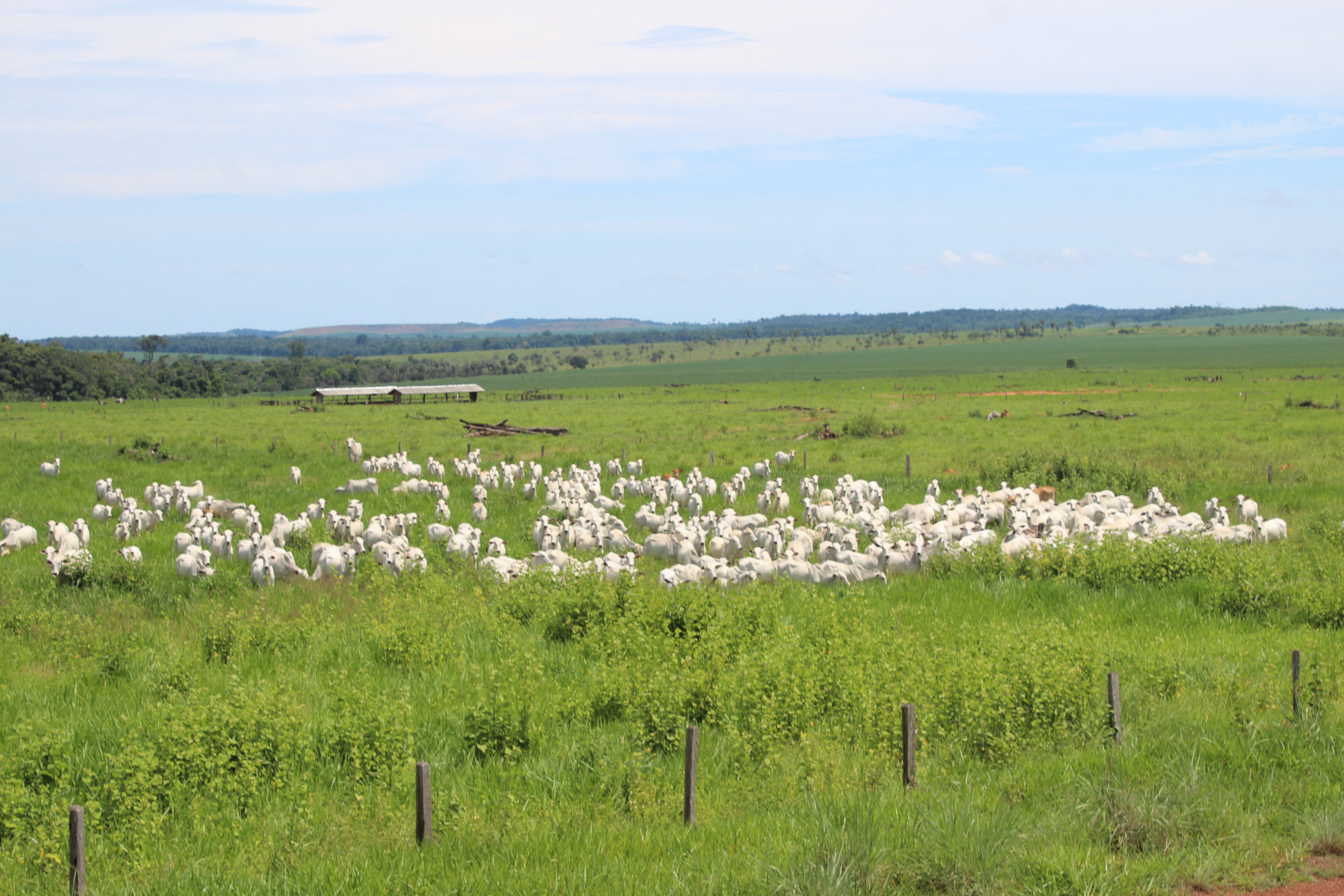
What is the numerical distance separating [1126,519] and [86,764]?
20.2 meters

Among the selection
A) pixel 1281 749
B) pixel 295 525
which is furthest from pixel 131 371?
pixel 1281 749

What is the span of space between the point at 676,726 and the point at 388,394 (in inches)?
3601

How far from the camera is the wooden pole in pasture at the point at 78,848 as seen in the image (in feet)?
25.4

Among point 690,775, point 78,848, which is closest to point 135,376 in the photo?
point 78,848

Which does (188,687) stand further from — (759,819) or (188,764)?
(759,819)

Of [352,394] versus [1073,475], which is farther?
[352,394]

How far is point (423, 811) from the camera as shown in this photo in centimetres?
867

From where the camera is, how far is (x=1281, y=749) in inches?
406

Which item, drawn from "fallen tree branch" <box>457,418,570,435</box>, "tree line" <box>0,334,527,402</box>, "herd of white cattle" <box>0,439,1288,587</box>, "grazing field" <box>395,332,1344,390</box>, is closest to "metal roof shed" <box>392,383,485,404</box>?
"grazing field" <box>395,332,1344,390</box>

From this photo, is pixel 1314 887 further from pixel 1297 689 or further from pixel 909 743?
pixel 909 743

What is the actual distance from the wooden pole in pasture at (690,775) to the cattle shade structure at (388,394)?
87.1 m

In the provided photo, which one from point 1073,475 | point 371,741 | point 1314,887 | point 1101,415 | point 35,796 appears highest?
point 1101,415

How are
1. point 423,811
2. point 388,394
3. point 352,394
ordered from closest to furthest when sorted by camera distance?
point 423,811 → point 352,394 → point 388,394

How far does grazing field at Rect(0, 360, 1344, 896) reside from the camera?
27.7ft
